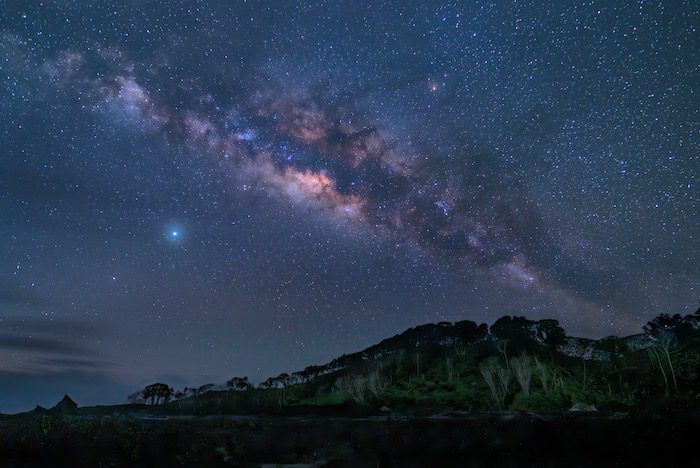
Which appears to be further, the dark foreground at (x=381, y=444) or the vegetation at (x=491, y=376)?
the vegetation at (x=491, y=376)

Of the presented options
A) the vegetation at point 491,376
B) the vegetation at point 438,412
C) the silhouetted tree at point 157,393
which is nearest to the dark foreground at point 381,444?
the vegetation at point 438,412

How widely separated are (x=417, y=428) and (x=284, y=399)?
6143cm

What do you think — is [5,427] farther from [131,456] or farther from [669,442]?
[669,442]

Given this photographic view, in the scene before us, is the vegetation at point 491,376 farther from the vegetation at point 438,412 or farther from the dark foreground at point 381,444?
the dark foreground at point 381,444

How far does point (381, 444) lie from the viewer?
22.2 metres

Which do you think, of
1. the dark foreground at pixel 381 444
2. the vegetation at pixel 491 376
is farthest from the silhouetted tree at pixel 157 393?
the dark foreground at pixel 381 444

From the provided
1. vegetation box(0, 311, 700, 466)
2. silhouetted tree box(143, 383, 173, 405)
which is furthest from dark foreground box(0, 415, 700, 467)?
silhouetted tree box(143, 383, 173, 405)

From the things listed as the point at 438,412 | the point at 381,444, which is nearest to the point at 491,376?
the point at 438,412

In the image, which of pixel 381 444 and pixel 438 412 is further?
pixel 438 412

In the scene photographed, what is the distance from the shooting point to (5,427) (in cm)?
2338

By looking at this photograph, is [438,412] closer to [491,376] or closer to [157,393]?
[491,376]

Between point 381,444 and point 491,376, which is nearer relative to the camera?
point 381,444

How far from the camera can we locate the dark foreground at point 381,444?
2083 cm

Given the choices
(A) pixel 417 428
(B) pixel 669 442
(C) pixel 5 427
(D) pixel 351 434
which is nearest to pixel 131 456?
(C) pixel 5 427
